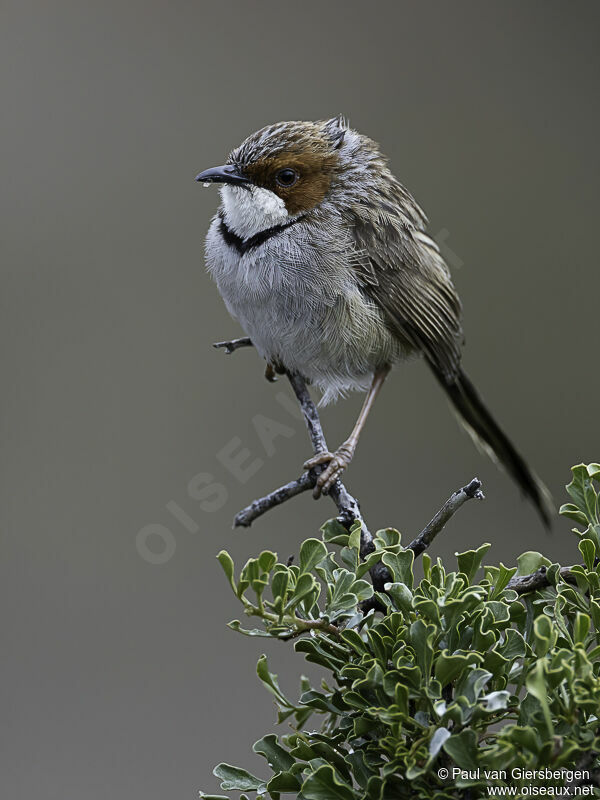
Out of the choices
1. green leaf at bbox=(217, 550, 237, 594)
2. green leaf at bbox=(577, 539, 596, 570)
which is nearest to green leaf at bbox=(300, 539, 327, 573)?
green leaf at bbox=(217, 550, 237, 594)

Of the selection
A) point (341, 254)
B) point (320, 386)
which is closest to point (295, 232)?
point (341, 254)

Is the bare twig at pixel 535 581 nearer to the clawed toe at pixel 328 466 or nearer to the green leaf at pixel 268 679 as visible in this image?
the green leaf at pixel 268 679

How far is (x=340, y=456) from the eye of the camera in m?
2.16

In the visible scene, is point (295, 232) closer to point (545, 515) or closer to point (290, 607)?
point (545, 515)

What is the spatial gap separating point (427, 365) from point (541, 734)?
1.74m

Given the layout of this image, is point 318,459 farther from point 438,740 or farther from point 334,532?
point 438,740

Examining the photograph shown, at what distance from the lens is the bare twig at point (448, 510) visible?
117 centimetres

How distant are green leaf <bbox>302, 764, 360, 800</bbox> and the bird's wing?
5.12 feet

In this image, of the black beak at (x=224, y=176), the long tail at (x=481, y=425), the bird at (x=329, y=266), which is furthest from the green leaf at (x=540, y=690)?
the long tail at (x=481, y=425)

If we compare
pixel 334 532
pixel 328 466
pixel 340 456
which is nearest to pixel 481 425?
pixel 340 456

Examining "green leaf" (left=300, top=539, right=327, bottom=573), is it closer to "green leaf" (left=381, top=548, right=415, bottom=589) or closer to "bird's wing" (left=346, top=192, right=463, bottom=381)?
"green leaf" (left=381, top=548, right=415, bottom=589)

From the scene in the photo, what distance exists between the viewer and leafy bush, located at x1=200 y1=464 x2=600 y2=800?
86 centimetres

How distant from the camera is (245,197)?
7.14 ft

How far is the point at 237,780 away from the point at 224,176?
4.83ft
